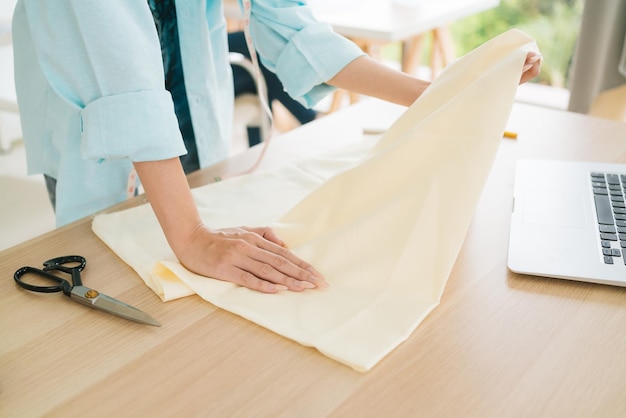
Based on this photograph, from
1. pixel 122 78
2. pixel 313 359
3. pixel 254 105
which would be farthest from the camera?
pixel 254 105

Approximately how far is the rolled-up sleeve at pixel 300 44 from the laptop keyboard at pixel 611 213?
0.41m

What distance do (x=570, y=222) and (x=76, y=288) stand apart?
24.1 inches

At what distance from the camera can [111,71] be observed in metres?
0.71

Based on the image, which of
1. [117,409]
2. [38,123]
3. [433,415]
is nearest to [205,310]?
[117,409]

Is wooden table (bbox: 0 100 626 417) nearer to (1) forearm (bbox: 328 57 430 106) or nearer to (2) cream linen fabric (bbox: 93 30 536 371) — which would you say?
(2) cream linen fabric (bbox: 93 30 536 371)

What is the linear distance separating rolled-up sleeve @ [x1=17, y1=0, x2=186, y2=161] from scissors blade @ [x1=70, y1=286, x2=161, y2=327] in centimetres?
16

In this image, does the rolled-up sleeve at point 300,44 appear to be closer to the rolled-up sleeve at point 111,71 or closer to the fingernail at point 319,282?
the rolled-up sleeve at point 111,71

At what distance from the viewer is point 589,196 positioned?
85 centimetres

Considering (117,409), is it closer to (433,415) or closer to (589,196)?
(433,415)

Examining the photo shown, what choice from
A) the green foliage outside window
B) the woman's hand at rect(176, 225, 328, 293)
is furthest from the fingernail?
the green foliage outside window

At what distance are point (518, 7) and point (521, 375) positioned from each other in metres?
3.64

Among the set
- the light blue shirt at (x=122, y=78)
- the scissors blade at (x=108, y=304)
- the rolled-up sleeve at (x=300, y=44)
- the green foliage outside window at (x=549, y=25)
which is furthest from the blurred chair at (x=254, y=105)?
the green foliage outside window at (x=549, y=25)

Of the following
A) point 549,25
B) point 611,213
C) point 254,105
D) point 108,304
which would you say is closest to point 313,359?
point 108,304

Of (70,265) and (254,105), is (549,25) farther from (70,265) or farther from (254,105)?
(70,265)
